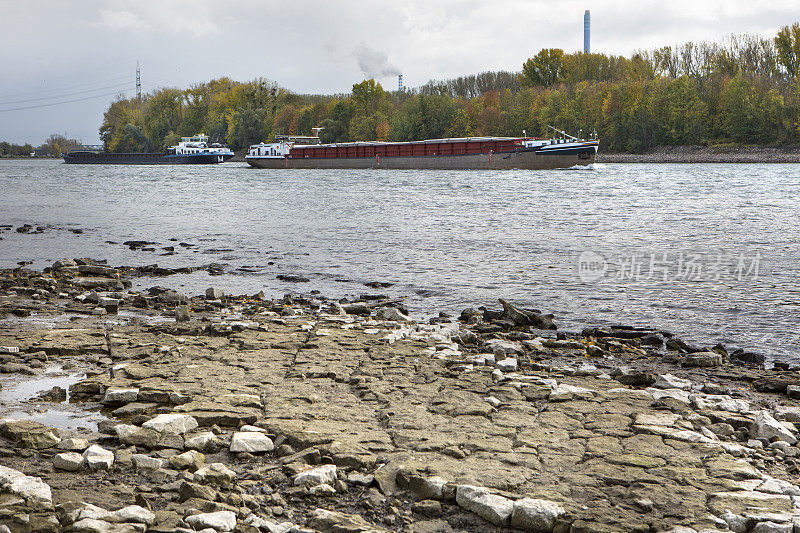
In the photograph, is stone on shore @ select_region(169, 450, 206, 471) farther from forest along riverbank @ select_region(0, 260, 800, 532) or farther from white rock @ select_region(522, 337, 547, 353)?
white rock @ select_region(522, 337, 547, 353)

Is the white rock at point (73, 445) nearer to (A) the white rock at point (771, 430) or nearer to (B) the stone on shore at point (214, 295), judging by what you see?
(A) the white rock at point (771, 430)

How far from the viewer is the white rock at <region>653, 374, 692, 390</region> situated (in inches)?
293

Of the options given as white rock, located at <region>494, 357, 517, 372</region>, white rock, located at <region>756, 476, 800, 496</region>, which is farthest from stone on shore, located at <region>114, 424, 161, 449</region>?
white rock, located at <region>756, 476, 800, 496</region>

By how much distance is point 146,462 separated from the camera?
507 centimetres

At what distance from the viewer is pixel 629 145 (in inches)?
3839

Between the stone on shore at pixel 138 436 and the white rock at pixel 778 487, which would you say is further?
the stone on shore at pixel 138 436

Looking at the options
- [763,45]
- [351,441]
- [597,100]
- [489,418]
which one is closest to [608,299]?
[489,418]

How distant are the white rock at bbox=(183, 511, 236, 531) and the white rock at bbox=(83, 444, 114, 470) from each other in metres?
1.08

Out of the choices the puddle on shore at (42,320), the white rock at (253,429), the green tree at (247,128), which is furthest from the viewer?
the green tree at (247,128)

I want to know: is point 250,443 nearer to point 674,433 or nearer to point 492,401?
point 492,401

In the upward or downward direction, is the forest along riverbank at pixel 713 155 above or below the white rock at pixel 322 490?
above

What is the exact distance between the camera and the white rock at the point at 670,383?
7.45m

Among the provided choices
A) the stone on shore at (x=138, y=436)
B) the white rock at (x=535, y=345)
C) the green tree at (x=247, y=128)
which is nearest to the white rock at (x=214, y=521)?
the stone on shore at (x=138, y=436)

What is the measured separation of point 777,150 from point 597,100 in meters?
25.1
